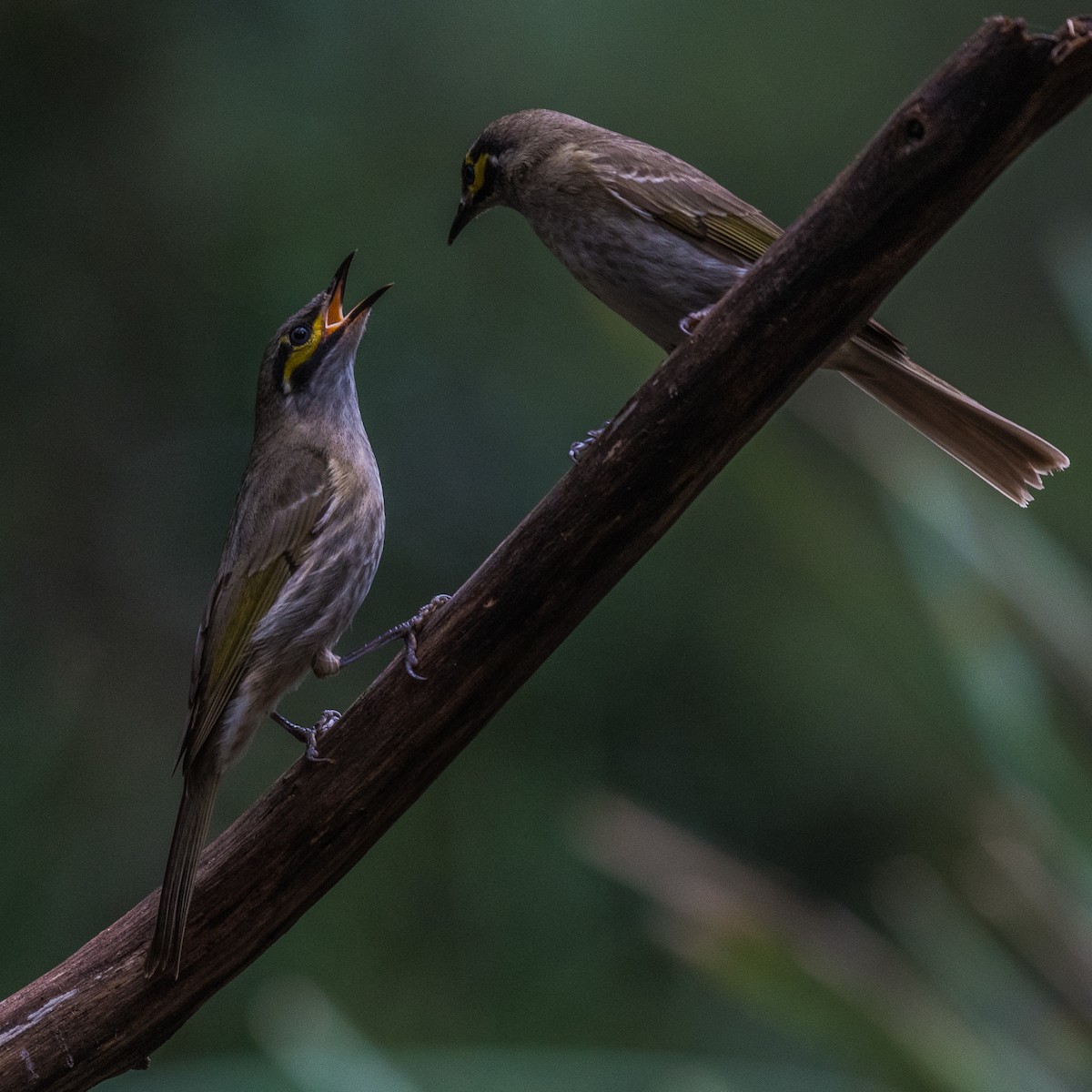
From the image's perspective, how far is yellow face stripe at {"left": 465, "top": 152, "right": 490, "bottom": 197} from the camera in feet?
12.5

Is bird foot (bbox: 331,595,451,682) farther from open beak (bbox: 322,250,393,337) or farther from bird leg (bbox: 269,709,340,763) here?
open beak (bbox: 322,250,393,337)

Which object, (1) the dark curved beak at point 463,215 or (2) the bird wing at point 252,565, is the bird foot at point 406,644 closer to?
(2) the bird wing at point 252,565

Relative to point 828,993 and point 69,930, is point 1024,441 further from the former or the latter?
point 69,930

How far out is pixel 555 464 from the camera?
638 centimetres

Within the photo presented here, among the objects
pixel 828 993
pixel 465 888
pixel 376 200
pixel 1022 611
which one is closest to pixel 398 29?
pixel 376 200

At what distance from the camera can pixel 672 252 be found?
314 centimetres

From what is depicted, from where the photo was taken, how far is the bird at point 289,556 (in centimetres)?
294

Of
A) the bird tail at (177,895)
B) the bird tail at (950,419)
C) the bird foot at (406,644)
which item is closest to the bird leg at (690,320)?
the bird tail at (950,419)

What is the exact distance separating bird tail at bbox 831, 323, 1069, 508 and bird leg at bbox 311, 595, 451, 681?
0.98 m

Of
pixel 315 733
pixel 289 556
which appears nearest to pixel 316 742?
pixel 315 733

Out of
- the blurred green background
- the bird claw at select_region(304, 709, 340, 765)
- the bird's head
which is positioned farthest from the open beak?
A: the blurred green background

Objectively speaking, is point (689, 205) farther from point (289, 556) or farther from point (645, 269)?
point (289, 556)

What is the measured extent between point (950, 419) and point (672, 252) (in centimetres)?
71

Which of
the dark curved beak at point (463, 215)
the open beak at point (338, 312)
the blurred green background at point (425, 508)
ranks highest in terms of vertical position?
the dark curved beak at point (463, 215)
